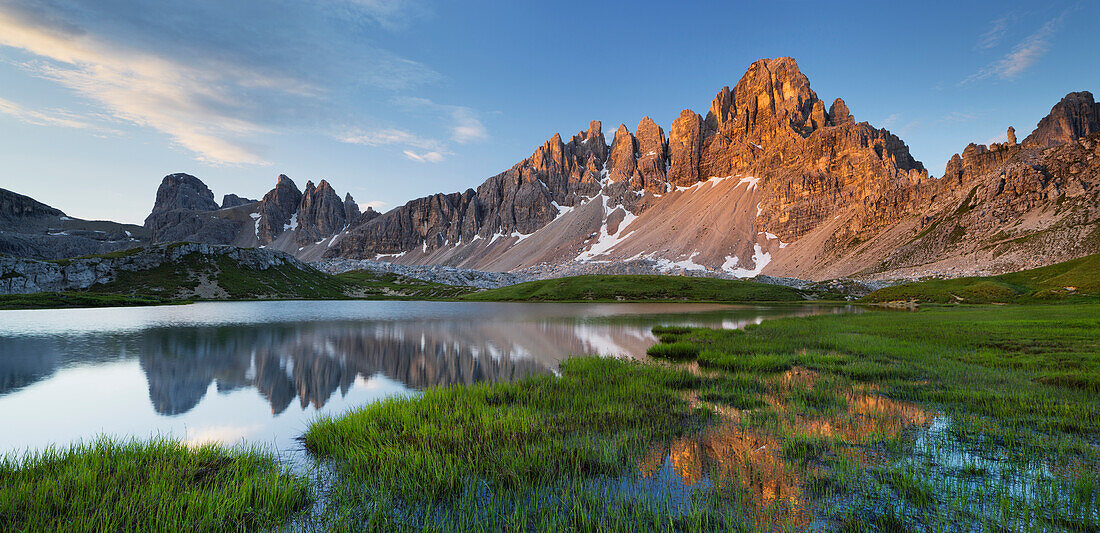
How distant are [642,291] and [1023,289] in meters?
72.4

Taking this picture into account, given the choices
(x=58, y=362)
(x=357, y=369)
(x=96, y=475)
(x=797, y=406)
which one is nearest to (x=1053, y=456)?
(x=797, y=406)

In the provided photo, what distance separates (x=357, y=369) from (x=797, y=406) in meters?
19.3

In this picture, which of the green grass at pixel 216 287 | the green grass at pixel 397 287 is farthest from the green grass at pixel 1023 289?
the green grass at pixel 216 287

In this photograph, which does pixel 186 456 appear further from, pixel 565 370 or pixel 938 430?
pixel 938 430

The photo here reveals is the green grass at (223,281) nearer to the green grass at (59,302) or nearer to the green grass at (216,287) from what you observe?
the green grass at (216,287)

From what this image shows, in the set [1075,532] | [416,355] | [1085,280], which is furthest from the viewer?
[1085,280]

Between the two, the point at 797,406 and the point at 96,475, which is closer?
the point at 96,475

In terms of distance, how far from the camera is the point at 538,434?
9914 millimetres

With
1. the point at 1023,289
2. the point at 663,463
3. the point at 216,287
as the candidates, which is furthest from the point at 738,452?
the point at 216,287

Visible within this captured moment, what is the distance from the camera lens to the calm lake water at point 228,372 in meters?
12.6

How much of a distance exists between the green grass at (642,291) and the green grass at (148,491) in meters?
110

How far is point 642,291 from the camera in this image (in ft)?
392

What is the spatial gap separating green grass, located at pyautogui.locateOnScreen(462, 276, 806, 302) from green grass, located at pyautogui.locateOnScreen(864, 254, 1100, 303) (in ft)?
85.2

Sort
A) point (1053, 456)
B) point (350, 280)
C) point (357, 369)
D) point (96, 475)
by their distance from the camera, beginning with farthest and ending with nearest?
point (350, 280), point (357, 369), point (1053, 456), point (96, 475)
